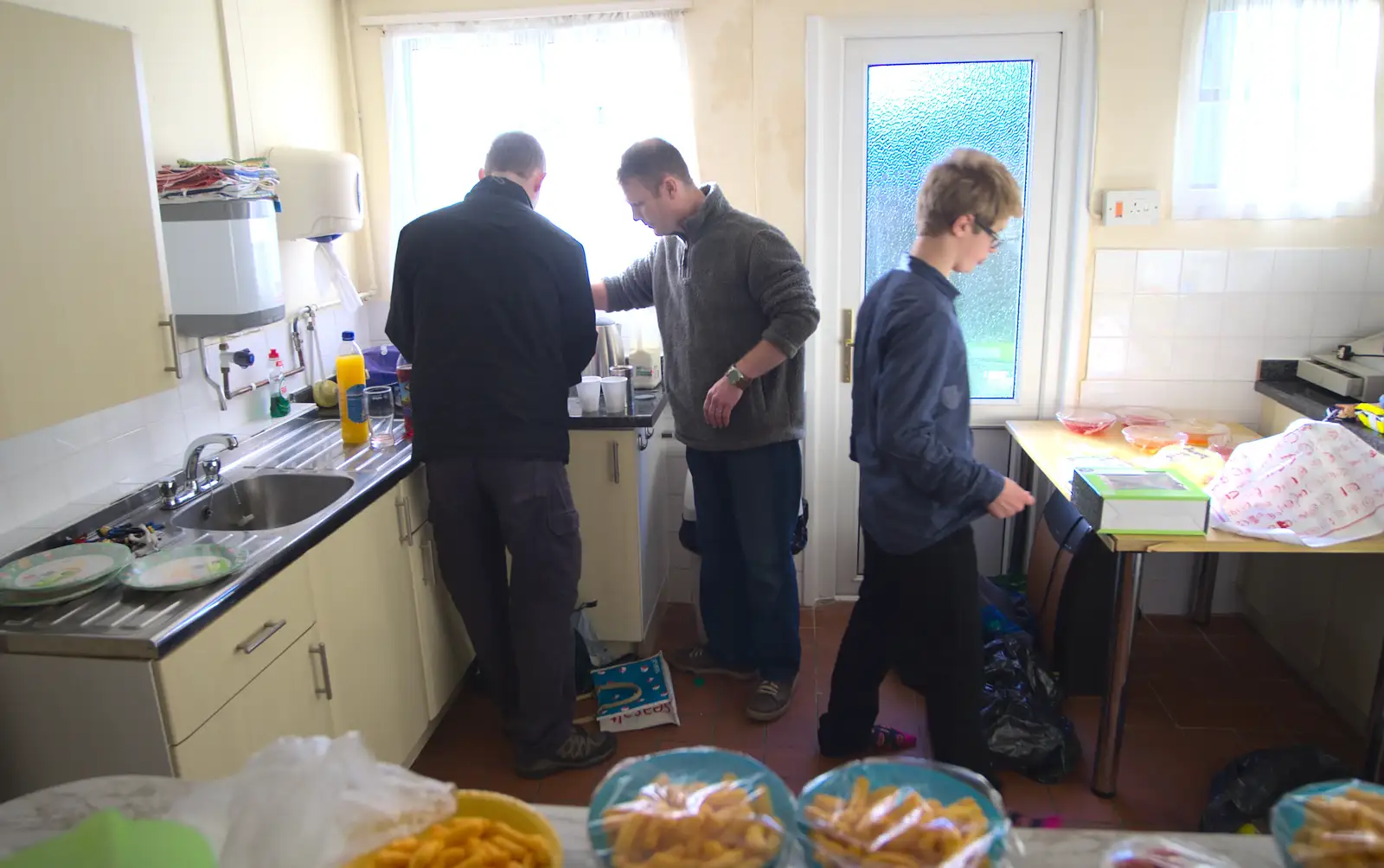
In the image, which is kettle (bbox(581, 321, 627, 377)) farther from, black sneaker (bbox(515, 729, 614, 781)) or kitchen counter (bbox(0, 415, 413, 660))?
black sneaker (bbox(515, 729, 614, 781))

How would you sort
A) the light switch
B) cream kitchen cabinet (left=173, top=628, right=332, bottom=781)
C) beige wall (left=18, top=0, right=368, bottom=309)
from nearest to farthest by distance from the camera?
cream kitchen cabinet (left=173, top=628, right=332, bottom=781), beige wall (left=18, top=0, right=368, bottom=309), the light switch

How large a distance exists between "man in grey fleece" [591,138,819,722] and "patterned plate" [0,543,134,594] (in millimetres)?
1357

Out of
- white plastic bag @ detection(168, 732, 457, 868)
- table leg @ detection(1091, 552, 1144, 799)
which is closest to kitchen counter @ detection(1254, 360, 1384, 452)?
table leg @ detection(1091, 552, 1144, 799)

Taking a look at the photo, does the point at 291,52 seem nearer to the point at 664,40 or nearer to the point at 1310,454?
the point at 664,40

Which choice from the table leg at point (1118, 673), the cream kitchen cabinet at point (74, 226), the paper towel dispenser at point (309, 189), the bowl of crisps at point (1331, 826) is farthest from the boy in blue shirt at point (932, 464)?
the paper towel dispenser at point (309, 189)

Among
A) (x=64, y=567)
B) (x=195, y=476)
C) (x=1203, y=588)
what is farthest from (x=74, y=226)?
(x=1203, y=588)

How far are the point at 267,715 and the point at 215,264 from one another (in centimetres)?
103

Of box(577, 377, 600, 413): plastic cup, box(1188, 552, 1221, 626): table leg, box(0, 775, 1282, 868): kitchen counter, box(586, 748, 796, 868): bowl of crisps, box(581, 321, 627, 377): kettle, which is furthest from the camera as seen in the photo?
box(1188, 552, 1221, 626): table leg

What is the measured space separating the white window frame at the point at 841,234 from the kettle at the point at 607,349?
63cm

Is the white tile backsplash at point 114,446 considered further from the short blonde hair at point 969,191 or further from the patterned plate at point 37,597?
the short blonde hair at point 969,191

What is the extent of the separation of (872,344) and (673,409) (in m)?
0.80

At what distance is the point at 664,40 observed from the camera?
116 inches

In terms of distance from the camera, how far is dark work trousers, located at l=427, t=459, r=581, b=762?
7.35ft

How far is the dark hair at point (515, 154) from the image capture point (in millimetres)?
2219
